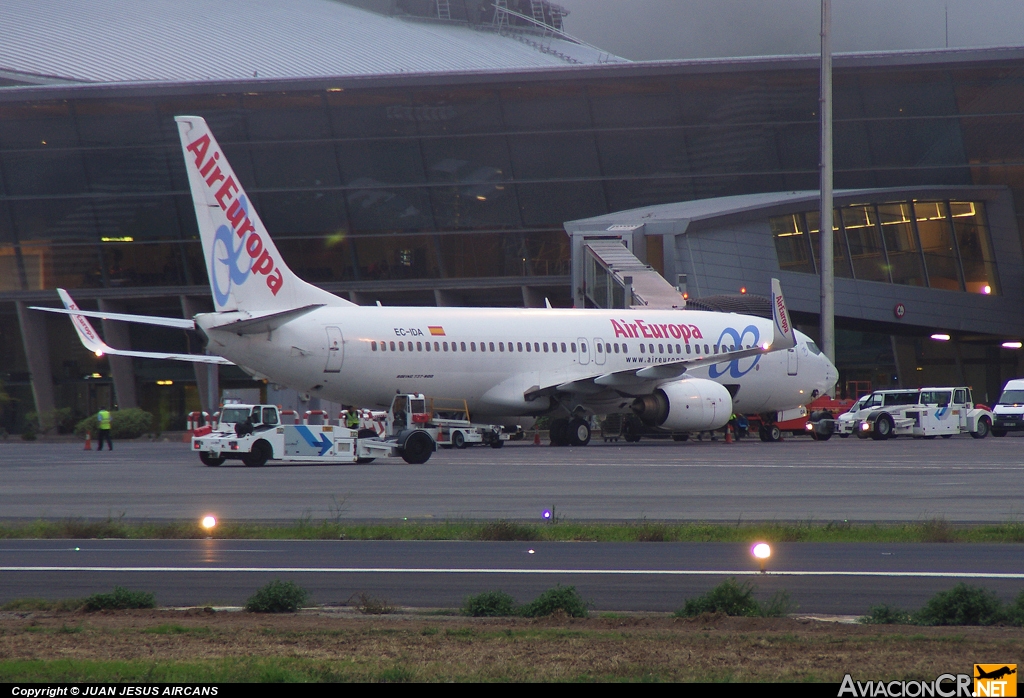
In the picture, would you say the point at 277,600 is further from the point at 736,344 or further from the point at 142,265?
the point at 142,265

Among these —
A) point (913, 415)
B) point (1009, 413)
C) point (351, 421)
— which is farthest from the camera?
point (1009, 413)

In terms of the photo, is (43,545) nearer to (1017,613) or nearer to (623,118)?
(1017,613)

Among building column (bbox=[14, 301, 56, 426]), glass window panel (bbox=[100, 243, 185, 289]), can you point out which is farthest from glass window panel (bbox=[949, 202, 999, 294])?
building column (bbox=[14, 301, 56, 426])

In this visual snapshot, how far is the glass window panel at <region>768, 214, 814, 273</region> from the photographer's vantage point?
158 feet

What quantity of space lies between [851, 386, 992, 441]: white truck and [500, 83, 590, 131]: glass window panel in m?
18.1

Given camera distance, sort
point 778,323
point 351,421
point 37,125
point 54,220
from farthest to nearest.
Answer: point 54,220, point 37,125, point 351,421, point 778,323

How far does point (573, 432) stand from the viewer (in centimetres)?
3438

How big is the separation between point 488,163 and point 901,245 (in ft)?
58.0

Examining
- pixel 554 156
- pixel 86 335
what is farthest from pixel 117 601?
pixel 554 156

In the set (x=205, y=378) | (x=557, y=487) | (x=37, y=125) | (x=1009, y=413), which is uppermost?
(x=37, y=125)

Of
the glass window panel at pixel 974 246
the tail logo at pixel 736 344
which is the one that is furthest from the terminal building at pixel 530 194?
the tail logo at pixel 736 344

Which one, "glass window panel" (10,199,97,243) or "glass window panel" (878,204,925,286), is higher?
"glass window panel" (10,199,97,243)

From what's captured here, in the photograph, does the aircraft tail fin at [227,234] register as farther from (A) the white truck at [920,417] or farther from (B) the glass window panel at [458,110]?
(B) the glass window panel at [458,110]

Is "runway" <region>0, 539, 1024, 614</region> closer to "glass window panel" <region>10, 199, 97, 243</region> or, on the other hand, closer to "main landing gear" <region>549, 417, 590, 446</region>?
"main landing gear" <region>549, 417, 590, 446</region>
